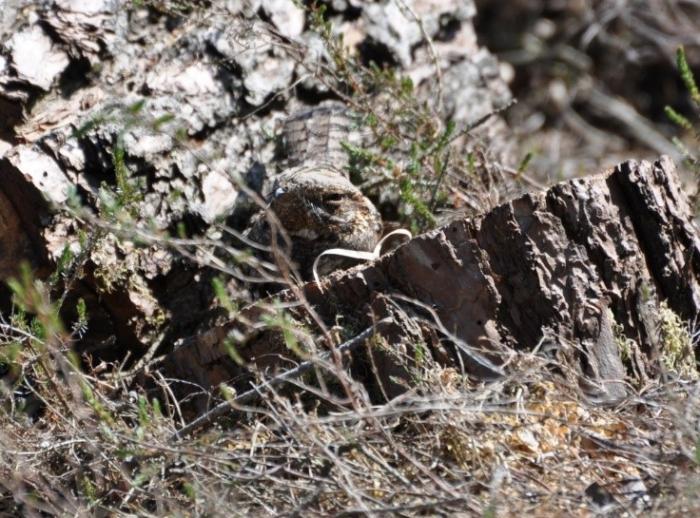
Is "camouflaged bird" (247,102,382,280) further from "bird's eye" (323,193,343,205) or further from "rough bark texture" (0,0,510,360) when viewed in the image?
"rough bark texture" (0,0,510,360)

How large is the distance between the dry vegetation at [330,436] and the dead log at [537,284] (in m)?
0.08

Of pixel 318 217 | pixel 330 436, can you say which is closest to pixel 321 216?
pixel 318 217

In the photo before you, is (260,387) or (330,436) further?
(260,387)

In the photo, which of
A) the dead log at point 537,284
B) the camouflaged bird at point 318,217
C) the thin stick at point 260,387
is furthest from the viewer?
the camouflaged bird at point 318,217

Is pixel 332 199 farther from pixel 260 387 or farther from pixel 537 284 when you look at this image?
pixel 260 387

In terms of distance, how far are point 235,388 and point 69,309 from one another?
0.75 metres

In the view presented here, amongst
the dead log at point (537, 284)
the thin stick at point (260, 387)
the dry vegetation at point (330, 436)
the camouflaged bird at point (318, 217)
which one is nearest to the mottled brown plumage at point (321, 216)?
the camouflaged bird at point (318, 217)

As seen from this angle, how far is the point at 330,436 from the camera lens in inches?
102

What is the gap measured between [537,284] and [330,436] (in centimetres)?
80

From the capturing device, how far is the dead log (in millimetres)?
2945

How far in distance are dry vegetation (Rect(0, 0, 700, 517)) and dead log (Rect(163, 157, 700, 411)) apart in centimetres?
8

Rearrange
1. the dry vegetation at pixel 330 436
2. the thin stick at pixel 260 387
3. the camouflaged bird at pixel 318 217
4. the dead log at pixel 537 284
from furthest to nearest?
the camouflaged bird at pixel 318 217 < the dead log at pixel 537 284 < the thin stick at pixel 260 387 < the dry vegetation at pixel 330 436

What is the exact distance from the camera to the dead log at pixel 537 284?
9.66 feet

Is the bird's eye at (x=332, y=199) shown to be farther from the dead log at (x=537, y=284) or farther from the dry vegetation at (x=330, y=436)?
the dead log at (x=537, y=284)
